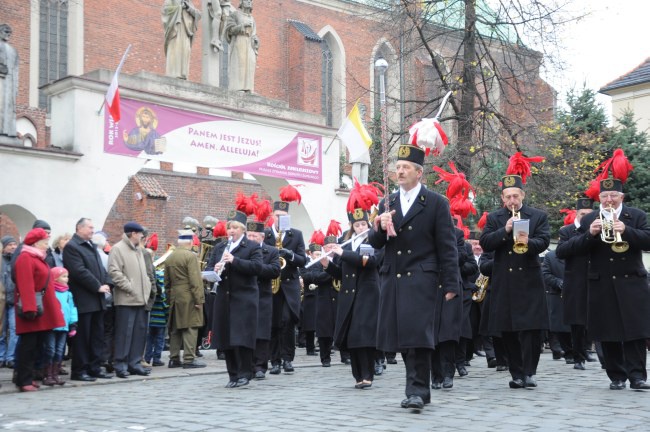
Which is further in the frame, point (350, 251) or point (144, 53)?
point (144, 53)

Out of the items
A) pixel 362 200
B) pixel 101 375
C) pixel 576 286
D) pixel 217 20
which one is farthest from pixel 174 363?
pixel 217 20

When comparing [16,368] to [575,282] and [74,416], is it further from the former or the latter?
[575,282]

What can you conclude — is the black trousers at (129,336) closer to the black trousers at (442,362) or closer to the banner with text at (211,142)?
the black trousers at (442,362)

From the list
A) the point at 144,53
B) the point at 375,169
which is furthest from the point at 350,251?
the point at 144,53

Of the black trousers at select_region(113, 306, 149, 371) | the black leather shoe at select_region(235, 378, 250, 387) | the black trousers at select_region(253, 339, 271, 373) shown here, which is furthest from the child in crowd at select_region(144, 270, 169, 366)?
the black leather shoe at select_region(235, 378, 250, 387)

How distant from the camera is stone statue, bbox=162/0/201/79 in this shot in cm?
2081

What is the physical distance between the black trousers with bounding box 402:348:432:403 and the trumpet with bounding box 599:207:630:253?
2.56 meters

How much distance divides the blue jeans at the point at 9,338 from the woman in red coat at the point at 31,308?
182cm

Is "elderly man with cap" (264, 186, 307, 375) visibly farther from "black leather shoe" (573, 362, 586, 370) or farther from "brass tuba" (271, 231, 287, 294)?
"black leather shoe" (573, 362, 586, 370)

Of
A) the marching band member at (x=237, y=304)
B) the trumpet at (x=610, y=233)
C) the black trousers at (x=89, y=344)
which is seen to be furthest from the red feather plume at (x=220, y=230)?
the trumpet at (x=610, y=233)

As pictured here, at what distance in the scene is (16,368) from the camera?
1053 cm

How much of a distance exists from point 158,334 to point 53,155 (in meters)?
5.67

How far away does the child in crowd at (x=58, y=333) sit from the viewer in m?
10.8

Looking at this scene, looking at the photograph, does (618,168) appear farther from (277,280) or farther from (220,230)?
(220,230)
